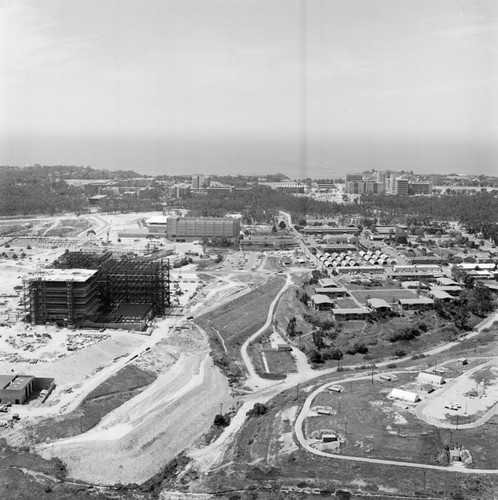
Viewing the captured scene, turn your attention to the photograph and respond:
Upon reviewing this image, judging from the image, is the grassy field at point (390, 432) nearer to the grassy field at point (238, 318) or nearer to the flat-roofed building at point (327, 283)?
the grassy field at point (238, 318)

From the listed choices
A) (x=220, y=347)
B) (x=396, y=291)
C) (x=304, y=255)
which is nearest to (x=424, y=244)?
(x=304, y=255)

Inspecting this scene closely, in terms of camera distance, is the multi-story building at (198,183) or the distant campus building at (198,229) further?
the multi-story building at (198,183)

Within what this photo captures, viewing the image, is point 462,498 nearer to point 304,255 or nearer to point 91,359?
point 91,359

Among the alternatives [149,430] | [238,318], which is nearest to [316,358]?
[238,318]

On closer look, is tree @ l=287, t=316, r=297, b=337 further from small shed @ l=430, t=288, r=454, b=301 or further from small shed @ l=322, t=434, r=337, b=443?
small shed @ l=322, t=434, r=337, b=443

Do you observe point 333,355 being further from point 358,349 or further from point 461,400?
point 461,400

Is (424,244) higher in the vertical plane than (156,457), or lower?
higher

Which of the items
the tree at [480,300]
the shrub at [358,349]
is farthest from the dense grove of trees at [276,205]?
the shrub at [358,349]
